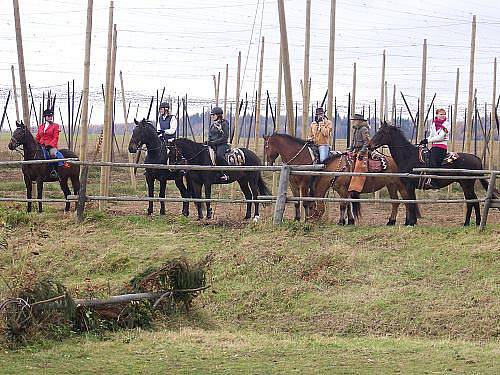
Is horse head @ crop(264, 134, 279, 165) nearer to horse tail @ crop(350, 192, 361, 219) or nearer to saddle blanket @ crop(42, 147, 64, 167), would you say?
horse tail @ crop(350, 192, 361, 219)

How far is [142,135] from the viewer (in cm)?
1861

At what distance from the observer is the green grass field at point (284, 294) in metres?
9.54

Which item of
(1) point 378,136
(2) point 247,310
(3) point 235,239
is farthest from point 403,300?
(1) point 378,136

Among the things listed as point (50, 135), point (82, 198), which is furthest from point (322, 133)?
point (50, 135)

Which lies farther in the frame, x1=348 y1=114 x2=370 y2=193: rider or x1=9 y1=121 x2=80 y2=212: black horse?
x1=9 y1=121 x2=80 y2=212: black horse

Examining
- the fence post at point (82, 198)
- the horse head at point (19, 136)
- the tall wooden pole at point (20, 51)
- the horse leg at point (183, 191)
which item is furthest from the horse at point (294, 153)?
the tall wooden pole at point (20, 51)

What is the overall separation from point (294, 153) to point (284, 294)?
521cm

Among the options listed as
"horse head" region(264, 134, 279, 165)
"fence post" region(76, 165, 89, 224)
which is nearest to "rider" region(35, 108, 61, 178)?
"fence post" region(76, 165, 89, 224)

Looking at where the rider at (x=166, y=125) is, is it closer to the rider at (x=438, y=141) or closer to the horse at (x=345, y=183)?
the horse at (x=345, y=183)

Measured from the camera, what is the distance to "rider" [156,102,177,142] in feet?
63.1

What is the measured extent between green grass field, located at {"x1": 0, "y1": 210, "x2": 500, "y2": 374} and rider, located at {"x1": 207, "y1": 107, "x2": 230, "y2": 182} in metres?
1.93

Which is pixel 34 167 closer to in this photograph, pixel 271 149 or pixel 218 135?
pixel 218 135

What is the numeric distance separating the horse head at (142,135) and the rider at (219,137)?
106cm

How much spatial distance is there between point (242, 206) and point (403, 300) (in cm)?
772
